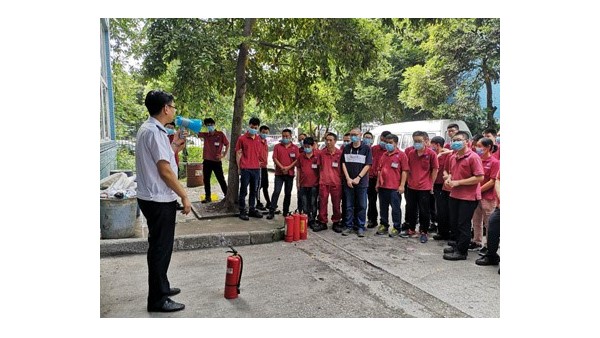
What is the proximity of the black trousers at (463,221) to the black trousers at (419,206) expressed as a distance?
76 centimetres

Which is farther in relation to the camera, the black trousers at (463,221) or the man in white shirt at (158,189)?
the black trousers at (463,221)

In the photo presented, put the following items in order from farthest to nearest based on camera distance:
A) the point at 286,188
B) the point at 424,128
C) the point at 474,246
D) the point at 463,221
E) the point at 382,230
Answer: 1. the point at 424,128
2. the point at 286,188
3. the point at 382,230
4. the point at 474,246
5. the point at 463,221

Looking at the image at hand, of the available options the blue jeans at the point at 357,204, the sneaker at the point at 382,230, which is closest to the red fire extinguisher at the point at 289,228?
the blue jeans at the point at 357,204

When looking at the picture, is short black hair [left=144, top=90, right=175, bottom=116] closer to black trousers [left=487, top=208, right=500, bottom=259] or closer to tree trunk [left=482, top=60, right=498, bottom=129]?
black trousers [left=487, top=208, right=500, bottom=259]

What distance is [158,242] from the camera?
279 centimetres

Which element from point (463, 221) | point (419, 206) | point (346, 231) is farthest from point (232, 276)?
point (419, 206)

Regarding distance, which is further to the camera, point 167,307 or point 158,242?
point 167,307

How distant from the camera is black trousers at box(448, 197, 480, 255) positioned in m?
4.23

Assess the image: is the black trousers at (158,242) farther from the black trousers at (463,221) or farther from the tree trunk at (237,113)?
the tree trunk at (237,113)

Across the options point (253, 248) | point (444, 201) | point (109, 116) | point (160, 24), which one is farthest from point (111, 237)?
point (109, 116)

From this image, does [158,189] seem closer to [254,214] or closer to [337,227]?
[337,227]

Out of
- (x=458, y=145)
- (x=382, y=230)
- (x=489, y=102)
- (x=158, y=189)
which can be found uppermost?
(x=489, y=102)

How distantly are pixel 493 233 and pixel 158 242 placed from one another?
342 centimetres

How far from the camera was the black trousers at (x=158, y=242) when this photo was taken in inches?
109
